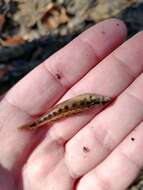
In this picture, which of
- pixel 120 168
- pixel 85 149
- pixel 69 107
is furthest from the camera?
pixel 69 107

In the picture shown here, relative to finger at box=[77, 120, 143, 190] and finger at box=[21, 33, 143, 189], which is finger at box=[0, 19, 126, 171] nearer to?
finger at box=[21, 33, 143, 189]

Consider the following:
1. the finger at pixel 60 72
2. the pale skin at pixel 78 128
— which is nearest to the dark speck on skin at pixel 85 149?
the pale skin at pixel 78 128

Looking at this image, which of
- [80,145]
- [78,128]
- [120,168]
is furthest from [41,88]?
[120,168]

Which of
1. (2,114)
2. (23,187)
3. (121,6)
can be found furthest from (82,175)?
(121,6)

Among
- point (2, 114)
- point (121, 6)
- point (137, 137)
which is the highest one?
point (2, 114)

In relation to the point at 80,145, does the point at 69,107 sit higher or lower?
higher

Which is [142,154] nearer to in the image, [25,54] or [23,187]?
[23,187]

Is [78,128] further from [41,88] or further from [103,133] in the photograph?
[41,88]
